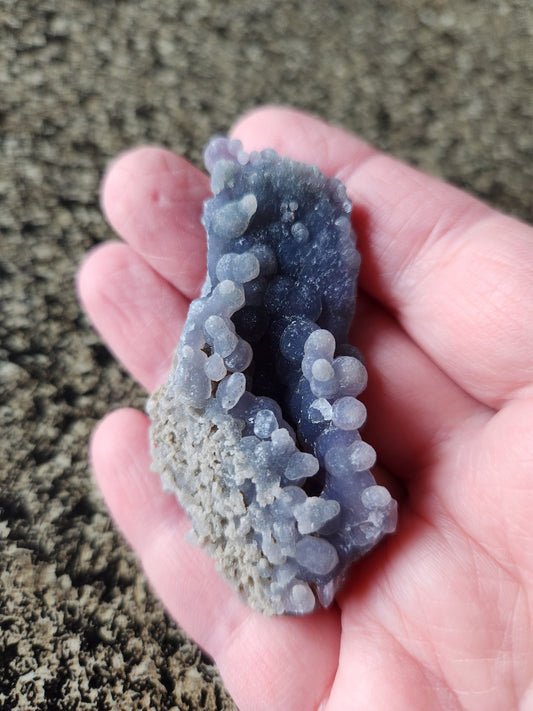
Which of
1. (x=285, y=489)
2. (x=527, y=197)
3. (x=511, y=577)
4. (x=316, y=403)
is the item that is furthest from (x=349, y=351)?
(x=527, y=197)

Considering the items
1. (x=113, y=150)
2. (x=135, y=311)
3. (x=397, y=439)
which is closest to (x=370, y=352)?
(x=397, y=439)

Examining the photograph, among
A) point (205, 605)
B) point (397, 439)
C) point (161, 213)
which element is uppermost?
point (161, 213)

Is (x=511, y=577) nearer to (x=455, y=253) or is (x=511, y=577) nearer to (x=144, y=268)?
(x=455, y=253)

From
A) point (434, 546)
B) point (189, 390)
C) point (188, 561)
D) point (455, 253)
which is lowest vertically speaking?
point (188, 561)

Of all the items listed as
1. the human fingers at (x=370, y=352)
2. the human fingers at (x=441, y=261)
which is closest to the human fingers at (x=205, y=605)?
the human fingers at (x=370, y=352)

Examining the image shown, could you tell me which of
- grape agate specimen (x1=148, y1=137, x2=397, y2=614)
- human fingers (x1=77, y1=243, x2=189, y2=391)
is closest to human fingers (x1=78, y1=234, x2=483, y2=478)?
human fingers (x1=77, y1=243, x2=189, y2=391)

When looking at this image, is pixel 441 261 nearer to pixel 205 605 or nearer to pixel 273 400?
pixel 273 400

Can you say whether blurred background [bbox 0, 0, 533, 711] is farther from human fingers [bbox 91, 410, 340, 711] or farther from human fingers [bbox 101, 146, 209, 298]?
human fingers [bbox 101, 146, 209, 298]

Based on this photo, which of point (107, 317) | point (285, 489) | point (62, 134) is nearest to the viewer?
point (285, 489)
